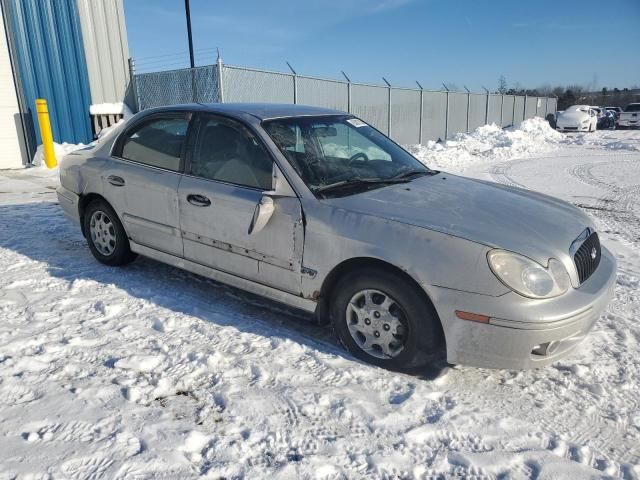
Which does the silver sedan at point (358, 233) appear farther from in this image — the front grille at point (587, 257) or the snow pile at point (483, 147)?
the snow pile at point (483, 147)

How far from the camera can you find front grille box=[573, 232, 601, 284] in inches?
117

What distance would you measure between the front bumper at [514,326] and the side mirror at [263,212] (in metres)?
1.20

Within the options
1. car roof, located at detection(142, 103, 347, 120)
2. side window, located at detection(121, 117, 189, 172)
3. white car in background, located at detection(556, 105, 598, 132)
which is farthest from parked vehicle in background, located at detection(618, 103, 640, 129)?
side window, located at detection(121, 117, 189, 172)

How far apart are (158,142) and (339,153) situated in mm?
1616

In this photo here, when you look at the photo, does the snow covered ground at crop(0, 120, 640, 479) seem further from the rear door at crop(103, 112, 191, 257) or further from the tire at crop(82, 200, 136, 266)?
the rear door at crop(103, 112, 191, 257)

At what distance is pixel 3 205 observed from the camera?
7.78 meters

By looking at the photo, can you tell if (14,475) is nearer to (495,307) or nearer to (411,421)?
(411,421)

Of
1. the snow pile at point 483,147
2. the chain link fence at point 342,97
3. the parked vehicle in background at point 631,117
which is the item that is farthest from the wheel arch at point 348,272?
the parked vehicle in background at point 631,117

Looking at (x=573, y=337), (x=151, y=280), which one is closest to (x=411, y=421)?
(x=573, y=337)

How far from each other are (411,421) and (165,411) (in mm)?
1302

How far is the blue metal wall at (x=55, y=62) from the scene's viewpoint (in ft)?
38.6

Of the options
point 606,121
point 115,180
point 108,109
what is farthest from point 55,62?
point 606,121

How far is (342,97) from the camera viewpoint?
14.8 meters

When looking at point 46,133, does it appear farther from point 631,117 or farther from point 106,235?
point 631,117
